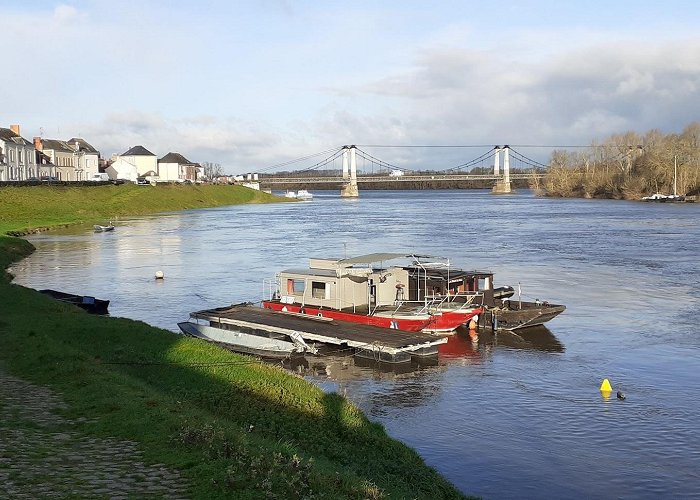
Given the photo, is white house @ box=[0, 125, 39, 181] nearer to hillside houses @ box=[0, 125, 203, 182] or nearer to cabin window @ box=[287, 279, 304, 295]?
hillside houses @ box=[0, 125, 203, 182]

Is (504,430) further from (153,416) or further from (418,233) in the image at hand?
(418,233)

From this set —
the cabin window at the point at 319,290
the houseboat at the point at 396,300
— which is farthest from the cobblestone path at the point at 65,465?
the cabin window at the point at 319,290

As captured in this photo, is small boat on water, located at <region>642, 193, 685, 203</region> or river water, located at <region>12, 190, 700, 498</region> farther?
small boat on water, located at <region>642, 193, 685, 203</region>

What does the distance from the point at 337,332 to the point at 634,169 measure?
533 ft

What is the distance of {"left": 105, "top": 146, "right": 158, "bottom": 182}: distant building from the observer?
17112 centimetres

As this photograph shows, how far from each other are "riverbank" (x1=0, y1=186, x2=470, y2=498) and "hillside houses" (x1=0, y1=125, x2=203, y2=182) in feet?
333

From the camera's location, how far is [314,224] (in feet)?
331

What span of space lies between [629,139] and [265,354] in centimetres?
18527

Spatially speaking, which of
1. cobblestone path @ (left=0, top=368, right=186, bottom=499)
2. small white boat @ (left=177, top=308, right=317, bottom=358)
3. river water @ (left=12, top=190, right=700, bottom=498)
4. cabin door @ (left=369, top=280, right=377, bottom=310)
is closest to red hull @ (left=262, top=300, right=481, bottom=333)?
river water @ (left=12, top=190, right=700, bottom=498)

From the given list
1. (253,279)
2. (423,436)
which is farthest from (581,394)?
(253,279)

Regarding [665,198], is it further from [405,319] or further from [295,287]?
[405,319]

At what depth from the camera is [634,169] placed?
177 meters

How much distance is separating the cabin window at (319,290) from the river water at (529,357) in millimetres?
5950

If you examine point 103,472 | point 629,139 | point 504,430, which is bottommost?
point 504,430
